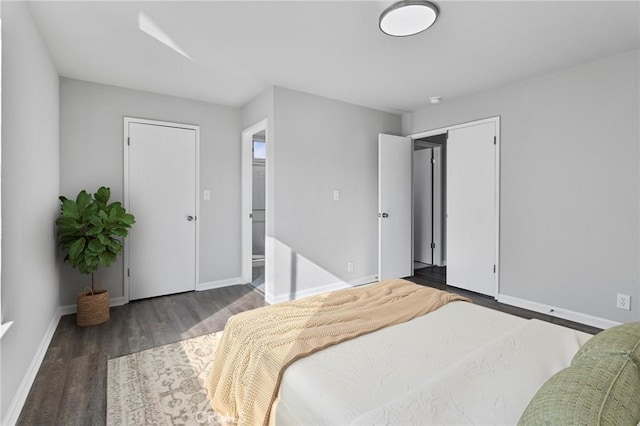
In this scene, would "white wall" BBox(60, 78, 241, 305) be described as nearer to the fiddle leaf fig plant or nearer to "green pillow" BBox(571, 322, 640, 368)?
the fiddle leaf fig plant

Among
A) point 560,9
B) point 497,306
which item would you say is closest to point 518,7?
point 560,9

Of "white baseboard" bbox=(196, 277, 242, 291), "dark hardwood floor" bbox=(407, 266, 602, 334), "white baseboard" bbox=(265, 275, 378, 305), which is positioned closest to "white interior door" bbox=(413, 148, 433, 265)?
"dark hardwood floor" bbox=(407, 266, 602, 334)

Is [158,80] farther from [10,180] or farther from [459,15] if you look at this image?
[459,15]

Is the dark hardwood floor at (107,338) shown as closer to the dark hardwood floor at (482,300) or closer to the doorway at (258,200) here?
the dark hardwood floor at (482,300)

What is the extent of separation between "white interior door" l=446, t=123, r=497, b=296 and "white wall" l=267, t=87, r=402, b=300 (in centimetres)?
101

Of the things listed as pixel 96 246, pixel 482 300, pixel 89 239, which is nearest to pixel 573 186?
pixel 482 300

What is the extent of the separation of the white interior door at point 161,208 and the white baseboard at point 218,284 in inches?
3.8

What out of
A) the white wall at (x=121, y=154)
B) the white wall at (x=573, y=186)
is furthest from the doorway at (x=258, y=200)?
the white wall at (x=573, y=186)

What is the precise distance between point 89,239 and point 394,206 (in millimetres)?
3528

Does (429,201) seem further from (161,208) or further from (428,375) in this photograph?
(428,375)

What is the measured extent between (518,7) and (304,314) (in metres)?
2.42

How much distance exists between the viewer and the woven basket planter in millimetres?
3012

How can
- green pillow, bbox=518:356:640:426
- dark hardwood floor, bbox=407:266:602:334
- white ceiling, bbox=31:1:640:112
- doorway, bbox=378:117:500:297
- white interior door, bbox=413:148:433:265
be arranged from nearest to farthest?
green pillow, bbox=518:356:640:426, white ceiling, bbox=31:1:640:112, dark hardwood floor, bbox=407:266:602:334, doorway, bbox=378:117:500:297, white interior door, bbox=413:148:433:265

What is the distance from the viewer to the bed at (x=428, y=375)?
3.28 feet
